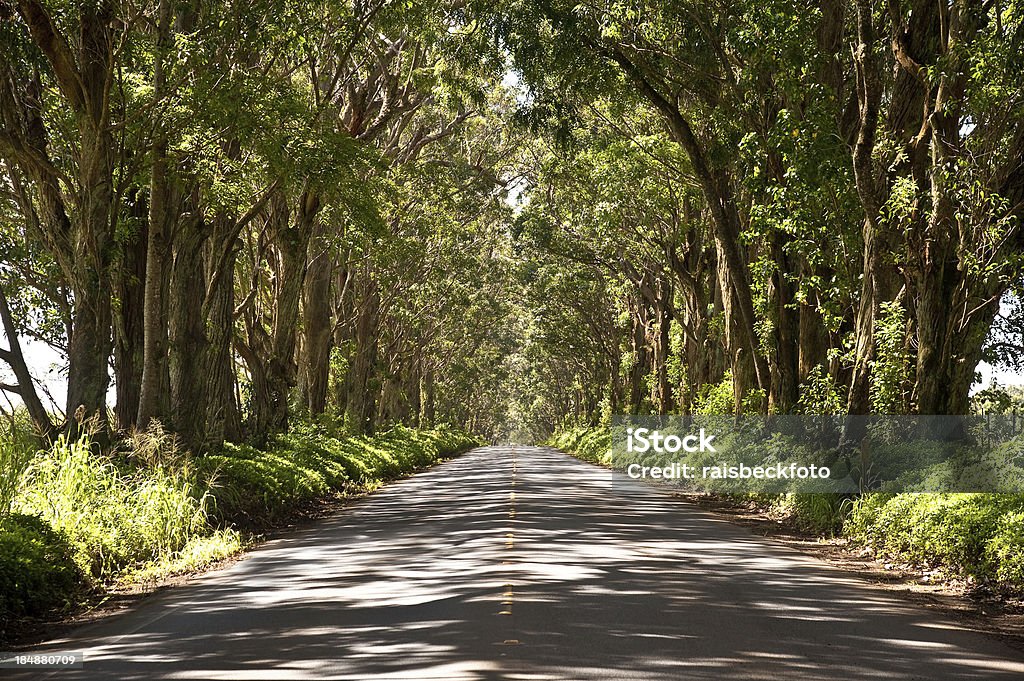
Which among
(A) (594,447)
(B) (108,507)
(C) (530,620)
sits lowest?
(C) (530,620)

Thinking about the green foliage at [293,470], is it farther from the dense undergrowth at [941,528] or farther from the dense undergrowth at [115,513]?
the dense undergrowth at [941,528]

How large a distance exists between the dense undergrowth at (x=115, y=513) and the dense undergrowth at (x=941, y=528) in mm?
8768

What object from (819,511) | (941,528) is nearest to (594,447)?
(819,511)

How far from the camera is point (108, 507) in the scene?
12.8m

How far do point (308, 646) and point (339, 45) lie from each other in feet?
48.2

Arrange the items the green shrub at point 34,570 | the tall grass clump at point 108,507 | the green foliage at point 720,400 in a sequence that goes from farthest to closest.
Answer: the green foliage at point 720,400, the tall grass clump at point 108,507, the green shrub at point 34,570

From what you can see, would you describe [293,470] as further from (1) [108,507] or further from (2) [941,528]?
(2) [941,528]

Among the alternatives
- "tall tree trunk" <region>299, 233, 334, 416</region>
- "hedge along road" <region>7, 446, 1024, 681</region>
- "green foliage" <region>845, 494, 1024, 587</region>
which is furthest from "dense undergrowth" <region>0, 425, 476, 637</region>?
"tall tree trunk" <region>299, 233, 334, 416</region>

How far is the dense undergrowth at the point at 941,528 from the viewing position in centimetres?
1124

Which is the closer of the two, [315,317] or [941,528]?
[941,528]

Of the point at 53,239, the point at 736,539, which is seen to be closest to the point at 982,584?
the point at 736,539

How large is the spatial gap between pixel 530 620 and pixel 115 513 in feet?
20.2

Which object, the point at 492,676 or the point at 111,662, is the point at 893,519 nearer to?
the point at 492,676

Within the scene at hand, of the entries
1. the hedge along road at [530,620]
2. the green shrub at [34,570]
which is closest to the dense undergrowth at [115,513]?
the green shrub at [34,570]
